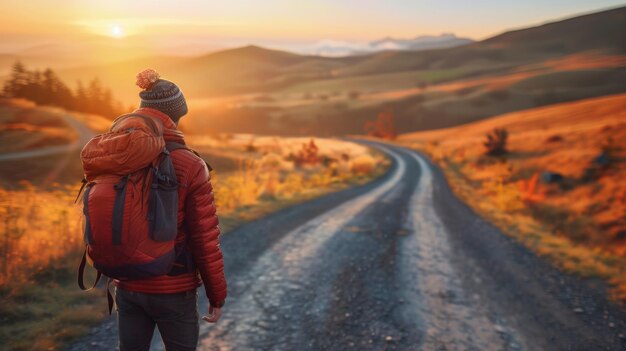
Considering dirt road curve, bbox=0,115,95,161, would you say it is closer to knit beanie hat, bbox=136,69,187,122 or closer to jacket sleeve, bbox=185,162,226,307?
knit beanie hat, bbox=136,69,187,122

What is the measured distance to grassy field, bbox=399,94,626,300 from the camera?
9281 mm

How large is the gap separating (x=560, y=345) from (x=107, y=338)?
5.33m

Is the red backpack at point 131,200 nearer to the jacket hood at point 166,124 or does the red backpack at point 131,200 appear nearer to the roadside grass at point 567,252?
the jacket hood at point 166,124

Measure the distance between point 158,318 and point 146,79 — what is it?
1.45 meters

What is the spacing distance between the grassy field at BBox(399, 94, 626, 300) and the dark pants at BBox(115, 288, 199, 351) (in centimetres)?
714

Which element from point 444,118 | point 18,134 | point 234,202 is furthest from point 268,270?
point 444,118

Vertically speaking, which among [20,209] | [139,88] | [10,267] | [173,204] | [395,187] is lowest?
[395,187]

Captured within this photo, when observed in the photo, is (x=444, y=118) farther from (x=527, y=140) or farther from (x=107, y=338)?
(x=107, y=338)

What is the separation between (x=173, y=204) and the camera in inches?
84.2

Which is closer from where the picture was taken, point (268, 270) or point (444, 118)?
point (268, 270)

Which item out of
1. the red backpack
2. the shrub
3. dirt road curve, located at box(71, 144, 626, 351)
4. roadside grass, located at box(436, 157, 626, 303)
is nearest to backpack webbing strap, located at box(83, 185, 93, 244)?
the red backpack

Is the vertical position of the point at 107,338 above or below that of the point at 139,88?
below

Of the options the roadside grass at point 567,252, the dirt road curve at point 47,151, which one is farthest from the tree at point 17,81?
the roadside grass at point 567,252

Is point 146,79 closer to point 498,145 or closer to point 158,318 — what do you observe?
point 158,318
